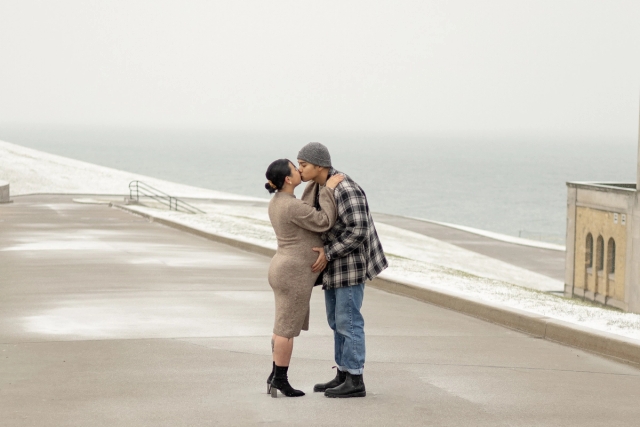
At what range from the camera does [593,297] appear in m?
48.5

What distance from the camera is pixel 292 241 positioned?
6965 millimetres

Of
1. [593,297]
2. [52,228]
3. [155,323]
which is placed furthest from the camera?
[593,297]

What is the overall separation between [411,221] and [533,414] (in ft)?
199

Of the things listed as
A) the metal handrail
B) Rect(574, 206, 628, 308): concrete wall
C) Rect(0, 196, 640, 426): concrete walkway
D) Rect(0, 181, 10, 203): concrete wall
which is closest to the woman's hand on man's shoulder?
Rect(0, 196, 640, 426): concrete walkway

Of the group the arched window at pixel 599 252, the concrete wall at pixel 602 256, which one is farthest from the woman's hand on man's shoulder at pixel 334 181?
the arched window at pixel 599 252

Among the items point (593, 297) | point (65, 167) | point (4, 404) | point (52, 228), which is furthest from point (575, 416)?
point (65, 167)

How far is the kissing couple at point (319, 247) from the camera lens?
692 centimetres

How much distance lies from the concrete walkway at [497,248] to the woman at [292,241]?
4513 centimetres

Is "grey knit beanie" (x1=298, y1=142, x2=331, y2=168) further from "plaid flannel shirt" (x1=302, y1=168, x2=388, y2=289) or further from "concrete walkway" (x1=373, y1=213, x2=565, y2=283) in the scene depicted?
"concrete walkway" (x1=373, y1=213, x2=565, y2=283)

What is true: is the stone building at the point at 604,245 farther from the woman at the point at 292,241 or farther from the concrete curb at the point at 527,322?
the woman at the point at 292,241

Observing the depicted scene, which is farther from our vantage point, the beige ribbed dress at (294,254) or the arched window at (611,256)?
the arched window at (611,256)

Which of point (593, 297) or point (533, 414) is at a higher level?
A: point (533, 414)

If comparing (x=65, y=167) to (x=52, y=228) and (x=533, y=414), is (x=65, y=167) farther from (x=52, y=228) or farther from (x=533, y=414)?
(x=533, y=414)

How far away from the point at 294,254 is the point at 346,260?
377 mm
